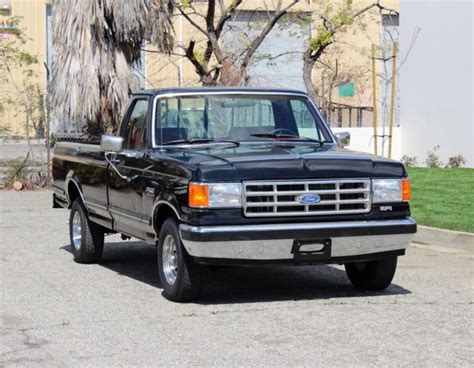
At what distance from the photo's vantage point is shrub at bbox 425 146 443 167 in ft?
86.4

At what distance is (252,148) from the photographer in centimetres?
978

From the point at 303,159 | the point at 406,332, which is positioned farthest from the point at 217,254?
the point at 406,332

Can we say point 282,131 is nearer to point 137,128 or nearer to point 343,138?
point 343,138

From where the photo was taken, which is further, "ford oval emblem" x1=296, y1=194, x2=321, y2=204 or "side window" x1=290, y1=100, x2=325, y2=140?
"side window" x1=290, y1=100, x2=325, y2=140

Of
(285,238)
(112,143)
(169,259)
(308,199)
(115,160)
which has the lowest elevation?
(169,259)

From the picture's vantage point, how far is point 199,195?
28.9 feet

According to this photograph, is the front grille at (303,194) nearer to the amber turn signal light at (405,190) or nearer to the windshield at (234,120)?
the amber turn signal light at (405,190)

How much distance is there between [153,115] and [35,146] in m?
14.9

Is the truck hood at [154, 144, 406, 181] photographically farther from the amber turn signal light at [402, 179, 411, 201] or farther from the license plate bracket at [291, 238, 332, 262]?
the license plate bracket at [291, 238, 332, 262]

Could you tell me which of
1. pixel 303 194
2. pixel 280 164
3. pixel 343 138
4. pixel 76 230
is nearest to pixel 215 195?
pixel 280 164

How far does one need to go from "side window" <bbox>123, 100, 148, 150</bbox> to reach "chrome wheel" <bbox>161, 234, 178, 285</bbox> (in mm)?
1301

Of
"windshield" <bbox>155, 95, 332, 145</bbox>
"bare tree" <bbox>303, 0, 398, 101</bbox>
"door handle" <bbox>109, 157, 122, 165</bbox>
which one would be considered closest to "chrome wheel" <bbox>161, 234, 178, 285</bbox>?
"windshield" <bbox>155, 95, 332, 145</bbox>

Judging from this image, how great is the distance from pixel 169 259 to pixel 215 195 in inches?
38.7

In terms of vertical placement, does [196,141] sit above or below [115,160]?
above
